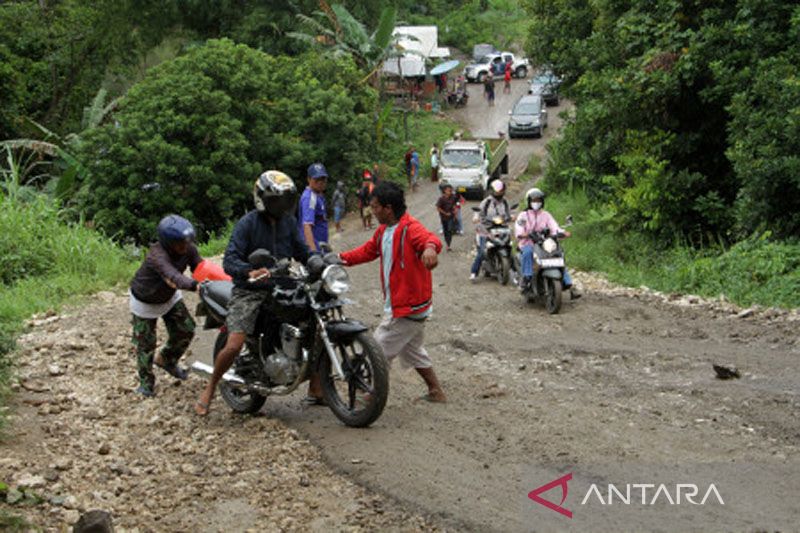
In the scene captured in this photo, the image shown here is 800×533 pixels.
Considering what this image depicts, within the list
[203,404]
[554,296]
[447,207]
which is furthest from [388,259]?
[447,207]

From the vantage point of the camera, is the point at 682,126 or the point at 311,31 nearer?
the point at 682,126

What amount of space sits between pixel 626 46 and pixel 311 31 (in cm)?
2492

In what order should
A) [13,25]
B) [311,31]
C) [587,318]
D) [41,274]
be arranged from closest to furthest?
[587,318], [41,274], [13,25], [311,31]

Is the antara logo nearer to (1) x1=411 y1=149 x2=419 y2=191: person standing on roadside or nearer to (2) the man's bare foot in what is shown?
(2) the man's bare foot

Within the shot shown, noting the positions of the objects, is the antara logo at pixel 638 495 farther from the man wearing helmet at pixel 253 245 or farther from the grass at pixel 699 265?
the grass at pixel 699 265

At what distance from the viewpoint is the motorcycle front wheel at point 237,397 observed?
7.91m

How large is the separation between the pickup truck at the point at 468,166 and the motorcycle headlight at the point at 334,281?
25888 millimetres

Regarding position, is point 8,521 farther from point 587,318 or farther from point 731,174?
point 731,174

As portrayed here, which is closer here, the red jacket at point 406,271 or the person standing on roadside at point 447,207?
the red jacket at point 406,271

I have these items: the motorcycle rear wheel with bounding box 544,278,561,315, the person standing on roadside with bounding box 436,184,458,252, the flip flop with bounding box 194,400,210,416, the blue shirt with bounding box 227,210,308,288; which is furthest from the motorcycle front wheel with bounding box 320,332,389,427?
the person standing on roadside with bounding box 436,184,458,252

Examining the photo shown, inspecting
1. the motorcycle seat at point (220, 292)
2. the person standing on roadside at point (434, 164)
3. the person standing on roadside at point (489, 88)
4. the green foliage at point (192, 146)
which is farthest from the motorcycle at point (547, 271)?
the person standing on roadside at point (489, 88)

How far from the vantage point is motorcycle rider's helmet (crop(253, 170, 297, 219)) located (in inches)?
294

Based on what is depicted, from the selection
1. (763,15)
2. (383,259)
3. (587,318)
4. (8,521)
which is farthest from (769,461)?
(763,15)

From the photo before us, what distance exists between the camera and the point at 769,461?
6270mm
